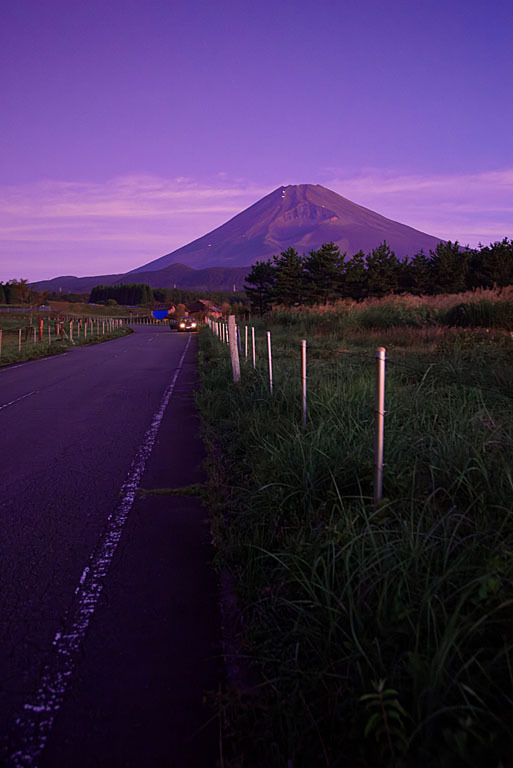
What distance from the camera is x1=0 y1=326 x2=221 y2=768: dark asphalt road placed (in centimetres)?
203

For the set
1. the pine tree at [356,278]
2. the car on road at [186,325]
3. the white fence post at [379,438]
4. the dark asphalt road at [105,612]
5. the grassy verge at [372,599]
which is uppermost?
the pine tree at [356,278]

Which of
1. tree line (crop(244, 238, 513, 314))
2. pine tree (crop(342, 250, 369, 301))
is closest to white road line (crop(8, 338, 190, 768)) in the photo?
tree line (crop(244, 238, 513, 314))

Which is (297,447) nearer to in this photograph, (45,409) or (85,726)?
(85,726)

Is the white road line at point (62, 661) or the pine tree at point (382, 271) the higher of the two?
the pine tree at point (382, 271)

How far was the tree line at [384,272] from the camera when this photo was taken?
48.1 m

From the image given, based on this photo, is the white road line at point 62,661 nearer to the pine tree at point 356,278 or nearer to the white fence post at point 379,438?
the white fence post at point 379,438

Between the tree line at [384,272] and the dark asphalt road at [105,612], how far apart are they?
1714 inches

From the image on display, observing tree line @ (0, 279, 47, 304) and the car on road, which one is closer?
the car on road

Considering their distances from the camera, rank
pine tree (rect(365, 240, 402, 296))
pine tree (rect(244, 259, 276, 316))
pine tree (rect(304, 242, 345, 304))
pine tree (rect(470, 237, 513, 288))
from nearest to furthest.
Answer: pine tree (rect(470, 237, 513, 288)) < pine tree (rect(365, 240, 402, 296)) < pine tree (rect(304, 242, 345, 304)) < pine tree (rect(244, 259, 276, 316))

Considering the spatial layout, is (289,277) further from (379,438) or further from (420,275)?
(379,438)

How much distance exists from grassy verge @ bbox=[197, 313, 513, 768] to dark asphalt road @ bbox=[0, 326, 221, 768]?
22cm

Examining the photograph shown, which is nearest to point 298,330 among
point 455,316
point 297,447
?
point 455,316

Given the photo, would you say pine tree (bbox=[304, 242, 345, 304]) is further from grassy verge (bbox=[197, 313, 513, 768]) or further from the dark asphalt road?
grassy verge (bbox=[197, 313, 513, 768])

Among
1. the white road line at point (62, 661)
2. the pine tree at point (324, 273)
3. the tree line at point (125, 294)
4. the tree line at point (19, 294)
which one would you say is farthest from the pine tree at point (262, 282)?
the tree line at point (125, 294)
